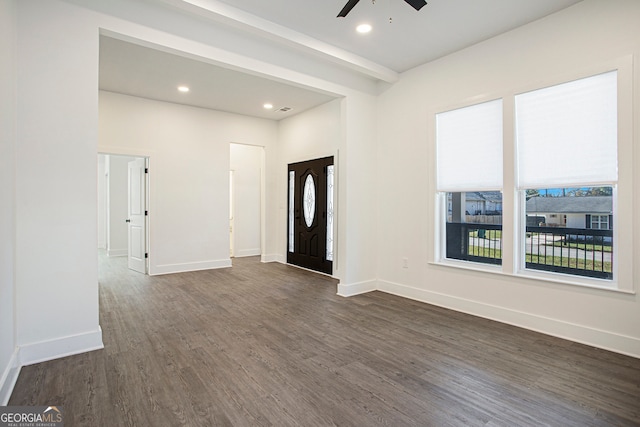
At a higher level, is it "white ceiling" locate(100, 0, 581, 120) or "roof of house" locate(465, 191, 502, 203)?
"white ceiling" locate(100, 0, 581, 120)

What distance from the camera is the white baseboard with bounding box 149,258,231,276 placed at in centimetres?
603

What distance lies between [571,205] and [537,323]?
4.15 feet

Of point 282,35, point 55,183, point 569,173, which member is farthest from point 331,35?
point 55,183

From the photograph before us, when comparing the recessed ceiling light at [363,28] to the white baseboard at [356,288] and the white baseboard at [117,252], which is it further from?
the white baseboard at [117,252]

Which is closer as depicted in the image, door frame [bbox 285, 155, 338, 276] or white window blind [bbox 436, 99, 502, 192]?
white window blind [bbox 436, 99, 502, 192]

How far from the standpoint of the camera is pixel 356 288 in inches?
192

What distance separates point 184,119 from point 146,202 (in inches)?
68.0

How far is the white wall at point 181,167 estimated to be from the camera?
5.75 metres

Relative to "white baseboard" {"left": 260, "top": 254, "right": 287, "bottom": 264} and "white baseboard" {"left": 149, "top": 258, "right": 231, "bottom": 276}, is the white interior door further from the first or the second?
"white baseboard" {"left": 260, "top": 254, "right": 287, "bottom": 264}

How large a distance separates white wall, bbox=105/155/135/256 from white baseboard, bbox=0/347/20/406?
6.94 meters

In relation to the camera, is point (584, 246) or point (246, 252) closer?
point (584, 246)

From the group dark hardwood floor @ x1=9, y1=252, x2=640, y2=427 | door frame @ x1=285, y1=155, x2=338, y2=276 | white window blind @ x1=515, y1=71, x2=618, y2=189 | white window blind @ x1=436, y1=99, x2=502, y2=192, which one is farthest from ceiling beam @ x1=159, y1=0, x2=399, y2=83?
dark hardwood floor @ x1=9, y1=252, x2=640, y2=427

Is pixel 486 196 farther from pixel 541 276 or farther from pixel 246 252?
pixel 246 252

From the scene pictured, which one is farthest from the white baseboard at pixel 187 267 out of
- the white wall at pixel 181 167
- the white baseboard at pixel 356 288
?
the white baseboard at pixel 356 288
